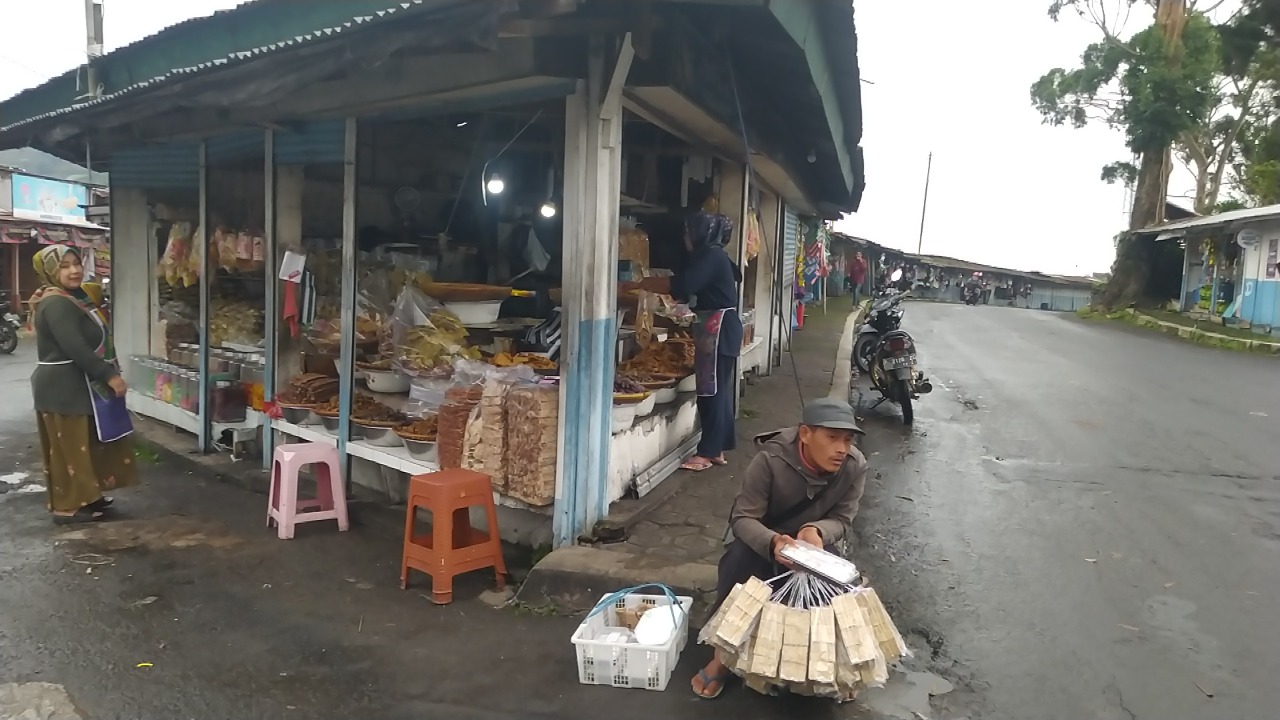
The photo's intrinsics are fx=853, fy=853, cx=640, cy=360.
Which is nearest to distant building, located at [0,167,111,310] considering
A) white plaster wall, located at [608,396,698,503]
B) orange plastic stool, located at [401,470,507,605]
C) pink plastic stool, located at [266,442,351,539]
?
pink plastic stool, located at [266,442,351,539]

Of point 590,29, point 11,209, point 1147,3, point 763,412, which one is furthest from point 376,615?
point 1147,3

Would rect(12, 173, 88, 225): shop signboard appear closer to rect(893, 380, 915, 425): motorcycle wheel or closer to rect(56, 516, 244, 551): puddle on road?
rect(56, 516, 244, 551): puddle on road

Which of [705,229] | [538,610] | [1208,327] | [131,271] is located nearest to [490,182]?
[705,229]

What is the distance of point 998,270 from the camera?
1761 inches

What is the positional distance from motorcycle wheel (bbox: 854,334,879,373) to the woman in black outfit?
185 inches

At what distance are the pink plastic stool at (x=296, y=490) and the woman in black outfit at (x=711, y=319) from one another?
8.87 ft

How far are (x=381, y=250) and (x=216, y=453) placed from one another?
2.65m

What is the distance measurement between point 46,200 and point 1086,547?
28.0 metres

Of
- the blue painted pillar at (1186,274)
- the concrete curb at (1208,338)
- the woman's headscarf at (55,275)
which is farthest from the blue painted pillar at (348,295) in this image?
the blue painted pillar at (1186,274)

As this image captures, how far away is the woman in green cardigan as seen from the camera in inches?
241

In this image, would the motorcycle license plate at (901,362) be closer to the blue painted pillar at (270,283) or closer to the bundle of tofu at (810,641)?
the blue painted pillar at (270,283)

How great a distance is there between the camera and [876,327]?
37.4ft

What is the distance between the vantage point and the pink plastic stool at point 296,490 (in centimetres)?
600

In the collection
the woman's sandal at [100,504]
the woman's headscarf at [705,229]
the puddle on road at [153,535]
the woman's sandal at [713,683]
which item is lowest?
the puddle on road at [153,535]
